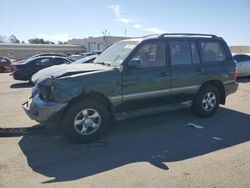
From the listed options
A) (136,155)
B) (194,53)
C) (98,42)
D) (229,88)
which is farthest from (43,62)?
(98,42)

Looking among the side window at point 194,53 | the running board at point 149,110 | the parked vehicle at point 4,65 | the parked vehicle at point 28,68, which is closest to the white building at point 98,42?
the parked vehicle at point 4,65

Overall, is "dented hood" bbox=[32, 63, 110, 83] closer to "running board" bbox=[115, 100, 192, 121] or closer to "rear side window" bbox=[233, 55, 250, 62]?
"running board" bbox=[115, 100, 192, 121]

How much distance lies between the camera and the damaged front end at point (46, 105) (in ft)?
17.3

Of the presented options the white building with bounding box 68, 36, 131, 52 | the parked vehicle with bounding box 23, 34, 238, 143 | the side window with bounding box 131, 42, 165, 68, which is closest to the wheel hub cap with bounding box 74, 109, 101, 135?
the parked vehicle with bounding box 23, 34, 238, 143

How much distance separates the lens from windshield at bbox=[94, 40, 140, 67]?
615cm

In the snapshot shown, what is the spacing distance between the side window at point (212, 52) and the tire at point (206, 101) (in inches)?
27.5

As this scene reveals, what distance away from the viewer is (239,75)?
15.7m

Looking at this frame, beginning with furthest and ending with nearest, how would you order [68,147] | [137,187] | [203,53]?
1. [203,53]
2. [68,147]
3. [137,187]

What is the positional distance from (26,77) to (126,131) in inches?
394

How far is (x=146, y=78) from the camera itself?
619cm

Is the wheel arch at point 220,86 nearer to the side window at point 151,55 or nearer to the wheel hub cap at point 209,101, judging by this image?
the wheel hub cap at point 209,101

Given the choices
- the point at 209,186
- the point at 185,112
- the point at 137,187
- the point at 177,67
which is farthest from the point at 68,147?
the point at 185,112

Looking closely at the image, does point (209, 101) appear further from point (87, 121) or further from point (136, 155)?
point (87, 121)

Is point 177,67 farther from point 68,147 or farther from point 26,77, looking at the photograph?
point 26,77
